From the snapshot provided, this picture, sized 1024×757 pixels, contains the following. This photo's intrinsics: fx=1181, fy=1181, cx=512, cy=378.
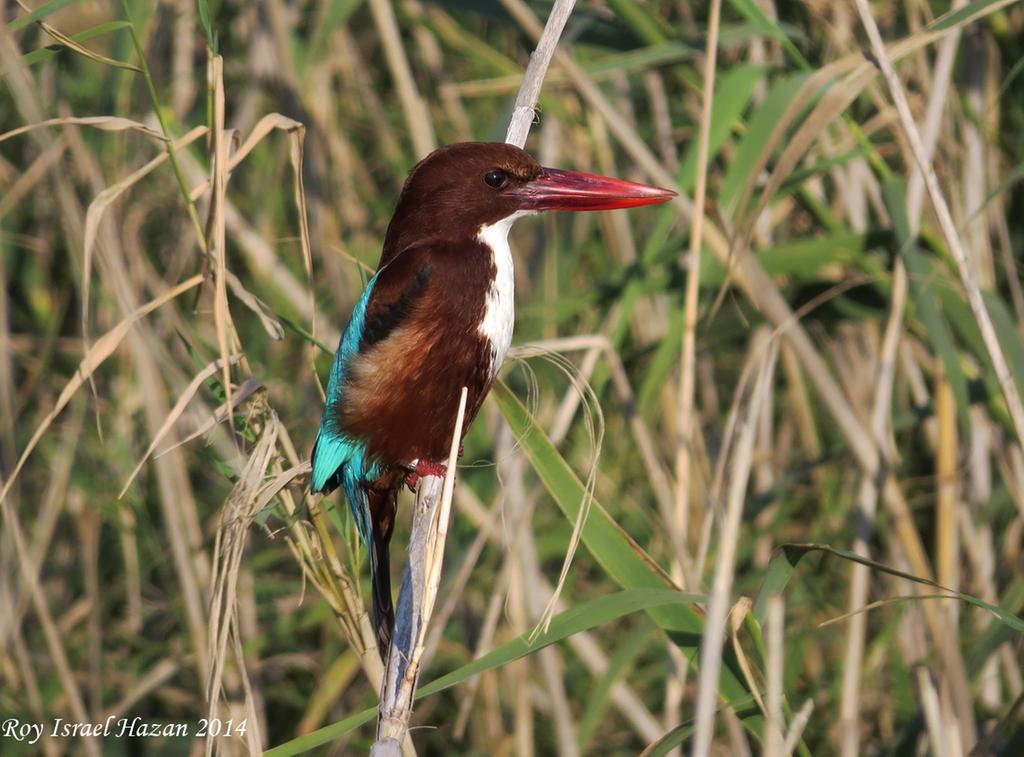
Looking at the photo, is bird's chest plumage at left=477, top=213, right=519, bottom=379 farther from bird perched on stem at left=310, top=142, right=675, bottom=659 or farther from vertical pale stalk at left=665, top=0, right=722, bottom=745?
vertical pale stalk at left=665, top=0, right=722, bottom=745

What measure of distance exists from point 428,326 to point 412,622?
1.78ft

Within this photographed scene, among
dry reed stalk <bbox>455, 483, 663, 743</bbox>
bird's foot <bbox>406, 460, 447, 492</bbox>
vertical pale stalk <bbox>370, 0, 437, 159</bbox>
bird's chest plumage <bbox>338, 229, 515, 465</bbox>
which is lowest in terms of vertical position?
dry reed stalk <bbox>455, 483, 663, 743</bbox>

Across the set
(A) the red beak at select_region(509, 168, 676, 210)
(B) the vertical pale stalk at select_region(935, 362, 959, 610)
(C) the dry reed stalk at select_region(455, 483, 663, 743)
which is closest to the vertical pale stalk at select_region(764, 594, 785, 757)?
(A) the red beak at select_region(509, 168, 676, 210)

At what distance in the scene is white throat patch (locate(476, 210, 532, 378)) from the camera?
1.88 meters

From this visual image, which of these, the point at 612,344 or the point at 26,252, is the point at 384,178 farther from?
the point at 612,344

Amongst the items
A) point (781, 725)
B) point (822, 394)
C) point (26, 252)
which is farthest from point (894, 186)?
point (26, 252)

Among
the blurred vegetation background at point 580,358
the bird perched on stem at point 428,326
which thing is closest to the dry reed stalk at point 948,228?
the blurred vegetation background at point 580,358

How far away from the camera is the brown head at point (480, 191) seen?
1969 millimetres

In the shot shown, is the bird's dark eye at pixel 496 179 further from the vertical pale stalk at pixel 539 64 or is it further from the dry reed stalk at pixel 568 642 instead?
the dry reed stalk at pixel 568 642

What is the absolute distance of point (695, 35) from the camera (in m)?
2.38

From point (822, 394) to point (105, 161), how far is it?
1.82 metres

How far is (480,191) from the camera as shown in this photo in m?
1.99

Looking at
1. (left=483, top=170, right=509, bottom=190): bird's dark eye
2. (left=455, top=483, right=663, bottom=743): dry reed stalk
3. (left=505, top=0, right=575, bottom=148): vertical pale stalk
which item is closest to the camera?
(left=505, top=0, right=575, bottom=148): vertical pale stalk

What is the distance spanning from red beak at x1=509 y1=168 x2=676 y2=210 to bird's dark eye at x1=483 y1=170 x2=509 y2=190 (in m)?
0.02
